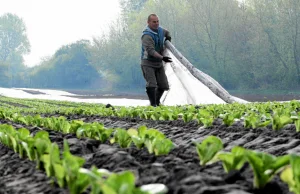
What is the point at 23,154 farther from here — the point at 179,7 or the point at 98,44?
the point at 98,44

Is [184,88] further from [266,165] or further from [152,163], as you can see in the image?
[266,165]

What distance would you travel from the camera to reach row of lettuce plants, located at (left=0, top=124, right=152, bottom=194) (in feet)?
4.30

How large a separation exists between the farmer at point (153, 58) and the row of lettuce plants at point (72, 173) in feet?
22.1

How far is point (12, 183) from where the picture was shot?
2.10 m

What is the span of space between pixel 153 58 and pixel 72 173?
8.37m

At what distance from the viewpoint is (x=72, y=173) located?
5.56 ft

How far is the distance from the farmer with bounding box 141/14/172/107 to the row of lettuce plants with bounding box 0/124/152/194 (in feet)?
22.1

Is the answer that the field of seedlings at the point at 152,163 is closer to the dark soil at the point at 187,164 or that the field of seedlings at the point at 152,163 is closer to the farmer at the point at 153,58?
the dark soil at the point at 187,164

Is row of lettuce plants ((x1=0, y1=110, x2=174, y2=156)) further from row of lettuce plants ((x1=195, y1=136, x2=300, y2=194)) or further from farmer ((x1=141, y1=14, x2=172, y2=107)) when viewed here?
farmer ((x1=141, y1=14, x2=172, y2=107))

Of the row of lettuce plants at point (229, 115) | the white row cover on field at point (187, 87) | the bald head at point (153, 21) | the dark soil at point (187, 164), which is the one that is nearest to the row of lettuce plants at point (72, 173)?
the dark soil at point (187, 164)

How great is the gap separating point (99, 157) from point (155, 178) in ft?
2.37

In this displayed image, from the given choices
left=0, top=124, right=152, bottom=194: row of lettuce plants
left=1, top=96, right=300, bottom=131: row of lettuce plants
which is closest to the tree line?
left=1, top=96, right=300, bottom=131: row of lettuce plants

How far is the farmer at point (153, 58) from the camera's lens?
9.65 metres

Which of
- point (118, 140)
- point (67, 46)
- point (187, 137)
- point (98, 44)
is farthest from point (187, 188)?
point (67, 46)
